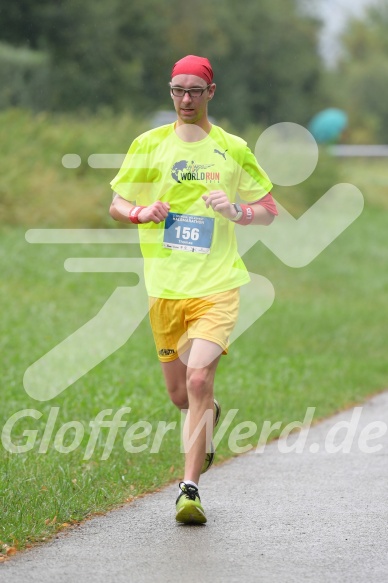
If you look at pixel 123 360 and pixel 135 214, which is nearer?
pixel 135 214

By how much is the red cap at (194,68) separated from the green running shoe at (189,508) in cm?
215

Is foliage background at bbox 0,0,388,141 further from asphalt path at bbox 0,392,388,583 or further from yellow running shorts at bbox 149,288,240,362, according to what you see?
yellow running shorts at bbox 149,288,240,362

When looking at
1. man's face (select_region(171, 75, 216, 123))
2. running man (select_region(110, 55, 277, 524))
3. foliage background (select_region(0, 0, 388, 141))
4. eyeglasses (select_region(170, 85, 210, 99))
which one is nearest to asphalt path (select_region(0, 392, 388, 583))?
running man (select_region(110, 55, 277, 524))

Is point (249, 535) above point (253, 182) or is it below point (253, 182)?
below

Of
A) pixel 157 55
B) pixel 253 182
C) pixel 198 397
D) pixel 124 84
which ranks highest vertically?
pixel 157 55

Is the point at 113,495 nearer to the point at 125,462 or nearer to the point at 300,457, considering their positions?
the point at 125,462

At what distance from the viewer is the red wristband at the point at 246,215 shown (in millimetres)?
6617

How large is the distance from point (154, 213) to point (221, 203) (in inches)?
13.6

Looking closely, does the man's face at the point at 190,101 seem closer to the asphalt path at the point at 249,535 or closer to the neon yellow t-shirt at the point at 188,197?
the neon yellow t-shirt at the point at 188,197

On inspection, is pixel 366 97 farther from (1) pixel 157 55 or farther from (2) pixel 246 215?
(2) pixel 246 215

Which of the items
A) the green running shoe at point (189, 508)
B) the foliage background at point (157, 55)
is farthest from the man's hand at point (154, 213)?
the foliage background at point (157, 55)

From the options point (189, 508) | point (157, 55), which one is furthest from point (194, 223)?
point (157, 55)

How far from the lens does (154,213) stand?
21.1 feet

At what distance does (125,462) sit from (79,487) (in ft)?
3.77
